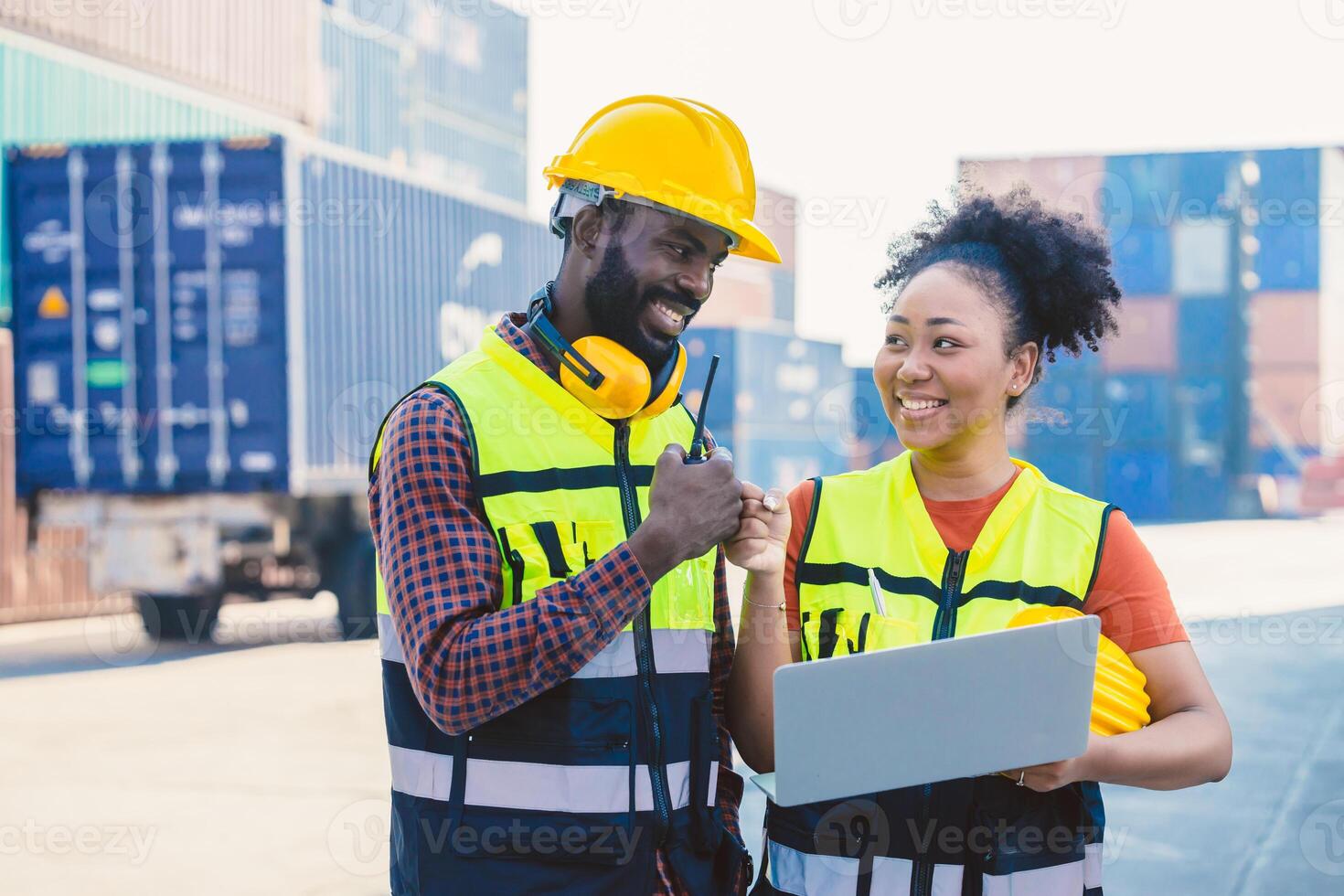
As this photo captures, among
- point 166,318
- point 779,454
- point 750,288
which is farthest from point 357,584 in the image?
point 750,288

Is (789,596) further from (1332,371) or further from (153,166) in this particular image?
(1332,371)

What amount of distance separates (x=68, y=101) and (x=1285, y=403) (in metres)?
32.2

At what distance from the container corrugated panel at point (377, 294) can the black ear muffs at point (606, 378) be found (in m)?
9.47

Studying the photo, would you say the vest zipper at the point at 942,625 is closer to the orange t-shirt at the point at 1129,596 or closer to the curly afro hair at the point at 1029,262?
the orange t-shirt at the point at 1129,596

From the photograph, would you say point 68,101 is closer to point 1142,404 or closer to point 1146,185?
point 1146,185

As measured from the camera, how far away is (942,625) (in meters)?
2.12

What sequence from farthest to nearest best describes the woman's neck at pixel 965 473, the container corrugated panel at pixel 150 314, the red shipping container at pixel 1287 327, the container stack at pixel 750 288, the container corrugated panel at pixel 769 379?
the container stack at pixel 750 288
the red shipping container at pixel 1287 327
the container corrugated panel at pixel 769 379
the container corrugated panel at pixel 150 314
the woman's neck at pixel 965 473

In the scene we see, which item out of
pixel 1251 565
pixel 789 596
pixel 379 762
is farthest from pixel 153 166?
pixel 1251 565

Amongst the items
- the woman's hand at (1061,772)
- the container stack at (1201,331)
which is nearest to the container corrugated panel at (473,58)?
the container stack at (1201,331)

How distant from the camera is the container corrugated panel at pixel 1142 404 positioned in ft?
113

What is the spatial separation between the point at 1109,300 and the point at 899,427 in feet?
1.88

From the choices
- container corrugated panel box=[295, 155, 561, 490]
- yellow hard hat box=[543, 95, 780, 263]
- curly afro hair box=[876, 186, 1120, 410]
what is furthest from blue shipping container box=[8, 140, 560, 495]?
curly afro hair box=[876, 186, 1120, 410]

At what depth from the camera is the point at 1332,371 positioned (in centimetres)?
3444

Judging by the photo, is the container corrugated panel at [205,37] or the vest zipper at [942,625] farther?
the container corrugated panel at [205,37]
